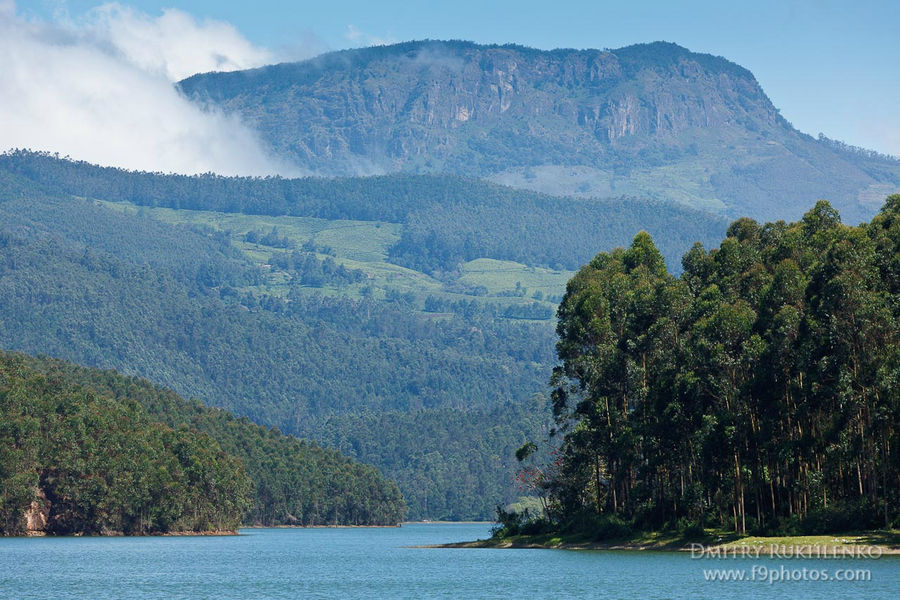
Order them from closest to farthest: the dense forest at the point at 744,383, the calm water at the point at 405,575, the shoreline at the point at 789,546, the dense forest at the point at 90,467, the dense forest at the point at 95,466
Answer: the calm water at the point at 405,575 < the shoreline at the point at 789,546 < the dense forest at the point at 744,383 < the dense forest at the point at 90,467 < the dense forest at the point at 95,466

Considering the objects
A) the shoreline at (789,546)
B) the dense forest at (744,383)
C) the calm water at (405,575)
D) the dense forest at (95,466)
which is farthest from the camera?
the dense forest at (95,466)

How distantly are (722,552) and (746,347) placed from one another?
13.3 metres

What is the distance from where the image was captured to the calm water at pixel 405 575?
69750 mm

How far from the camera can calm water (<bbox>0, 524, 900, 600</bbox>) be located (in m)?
69.8

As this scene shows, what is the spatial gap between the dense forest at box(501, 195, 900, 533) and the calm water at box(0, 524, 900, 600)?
632 centimetres

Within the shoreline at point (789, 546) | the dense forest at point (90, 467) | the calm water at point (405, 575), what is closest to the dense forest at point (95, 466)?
the dense forest at point (90, 467)

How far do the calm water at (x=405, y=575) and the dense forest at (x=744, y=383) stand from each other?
632 centimetres

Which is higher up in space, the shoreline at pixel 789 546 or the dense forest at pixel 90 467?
the dense forest at pixel 90 467

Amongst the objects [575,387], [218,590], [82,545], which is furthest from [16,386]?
[218,590]

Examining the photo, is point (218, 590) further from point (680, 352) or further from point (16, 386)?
point (16, 386)

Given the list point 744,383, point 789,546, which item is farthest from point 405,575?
point 744,383

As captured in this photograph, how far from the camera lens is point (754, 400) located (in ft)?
293

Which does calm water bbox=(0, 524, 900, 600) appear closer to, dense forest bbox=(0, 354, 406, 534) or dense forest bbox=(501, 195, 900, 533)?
dense forest bbox=(501, 195, 900, 533)

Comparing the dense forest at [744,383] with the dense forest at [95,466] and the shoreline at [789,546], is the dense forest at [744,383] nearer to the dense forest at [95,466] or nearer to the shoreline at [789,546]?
the shoreline at [789,546]
